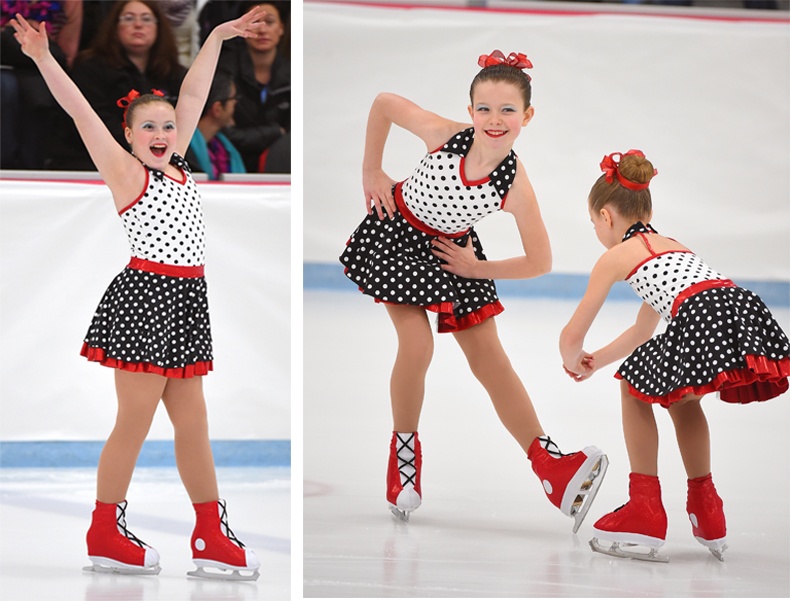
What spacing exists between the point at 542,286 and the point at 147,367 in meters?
3.44

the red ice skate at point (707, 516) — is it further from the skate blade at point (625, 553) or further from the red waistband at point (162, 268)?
the red waistband at point (162, 268)

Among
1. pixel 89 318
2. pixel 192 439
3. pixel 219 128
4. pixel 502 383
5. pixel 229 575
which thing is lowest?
pixel 229 575

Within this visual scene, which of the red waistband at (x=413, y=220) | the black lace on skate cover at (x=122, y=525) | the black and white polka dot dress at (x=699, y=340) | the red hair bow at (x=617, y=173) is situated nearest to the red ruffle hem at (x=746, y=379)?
the black and white polka dot dress at (x=699, y=340)

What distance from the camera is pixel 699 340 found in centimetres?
197

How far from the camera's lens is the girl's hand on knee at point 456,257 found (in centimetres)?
222

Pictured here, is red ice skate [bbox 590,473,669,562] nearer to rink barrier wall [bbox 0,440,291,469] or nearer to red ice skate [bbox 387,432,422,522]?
red ice skate [bbox 387,432,422,522]

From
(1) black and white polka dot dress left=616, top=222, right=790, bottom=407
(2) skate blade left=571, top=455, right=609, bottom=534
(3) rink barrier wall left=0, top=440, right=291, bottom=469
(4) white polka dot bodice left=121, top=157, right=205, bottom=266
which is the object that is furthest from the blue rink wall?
(1) black and white polka dot dress left=616, top=222, right=790, bottom=407

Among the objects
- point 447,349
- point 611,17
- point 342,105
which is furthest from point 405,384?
point 611,17

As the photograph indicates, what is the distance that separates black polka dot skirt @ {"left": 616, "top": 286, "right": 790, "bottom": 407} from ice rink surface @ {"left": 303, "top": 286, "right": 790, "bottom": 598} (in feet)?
1.11

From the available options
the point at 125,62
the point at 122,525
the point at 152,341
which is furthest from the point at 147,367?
the point at 125,62

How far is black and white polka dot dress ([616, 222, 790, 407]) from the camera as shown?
195cm

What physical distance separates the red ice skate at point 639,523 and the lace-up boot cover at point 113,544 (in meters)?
0.86

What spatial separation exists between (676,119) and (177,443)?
374 cm

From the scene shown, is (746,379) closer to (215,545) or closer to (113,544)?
(215,545)
